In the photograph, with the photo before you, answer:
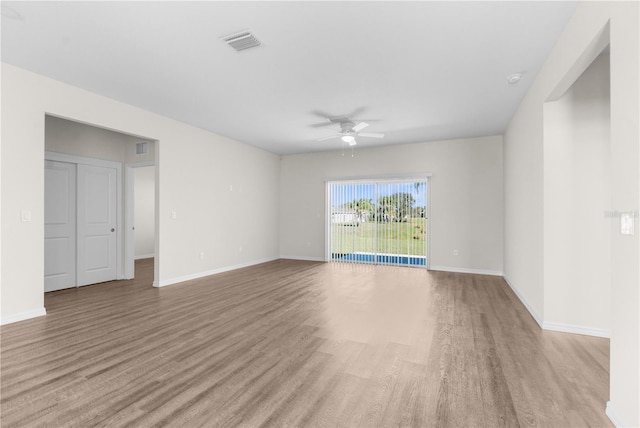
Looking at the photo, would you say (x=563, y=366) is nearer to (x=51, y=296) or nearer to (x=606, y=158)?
(x=606, y=158)

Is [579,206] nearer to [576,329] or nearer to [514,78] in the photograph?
[576,329]

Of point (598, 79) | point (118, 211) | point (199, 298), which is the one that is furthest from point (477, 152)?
point (118, 211)

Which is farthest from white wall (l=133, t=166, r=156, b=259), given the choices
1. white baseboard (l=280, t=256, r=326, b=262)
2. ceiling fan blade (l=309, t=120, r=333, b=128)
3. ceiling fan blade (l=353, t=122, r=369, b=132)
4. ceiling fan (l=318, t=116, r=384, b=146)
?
ceiling fan blade (l=353, t=122, r=369, b=132)

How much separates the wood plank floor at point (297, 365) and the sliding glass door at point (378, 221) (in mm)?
2870

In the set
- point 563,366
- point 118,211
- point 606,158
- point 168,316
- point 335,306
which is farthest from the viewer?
point 118,211

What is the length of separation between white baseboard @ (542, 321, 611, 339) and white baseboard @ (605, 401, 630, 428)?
1436 millimetres

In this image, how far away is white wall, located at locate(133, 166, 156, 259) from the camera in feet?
26.9

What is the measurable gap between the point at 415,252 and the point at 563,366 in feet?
15.3

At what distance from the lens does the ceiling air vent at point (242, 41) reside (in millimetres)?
2705

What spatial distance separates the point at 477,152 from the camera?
630cm

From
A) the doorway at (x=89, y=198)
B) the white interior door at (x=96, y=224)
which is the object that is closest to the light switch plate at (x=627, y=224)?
the doorway at (x=89, y=198)

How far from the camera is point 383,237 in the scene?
725 centimetres

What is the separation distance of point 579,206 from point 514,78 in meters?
1.65

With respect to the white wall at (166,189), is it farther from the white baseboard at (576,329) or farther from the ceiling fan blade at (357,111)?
the white baseboard at (576,329)
